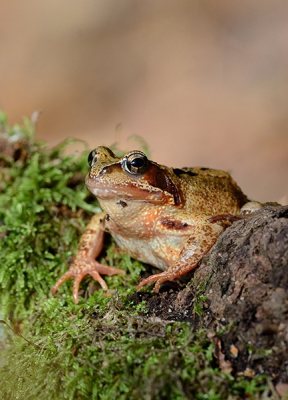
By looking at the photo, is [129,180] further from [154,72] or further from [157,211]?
[154,72]

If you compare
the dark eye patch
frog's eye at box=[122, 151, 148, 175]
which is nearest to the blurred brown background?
the dark eye patch

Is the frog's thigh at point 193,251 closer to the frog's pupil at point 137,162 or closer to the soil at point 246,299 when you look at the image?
the soil at point 246,299

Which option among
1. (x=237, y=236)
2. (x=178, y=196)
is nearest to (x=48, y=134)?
(x=178, y=196)

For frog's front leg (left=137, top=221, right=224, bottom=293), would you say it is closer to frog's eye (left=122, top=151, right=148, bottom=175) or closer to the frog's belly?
the frog's belly

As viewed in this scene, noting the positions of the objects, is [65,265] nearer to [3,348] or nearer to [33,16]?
[3,348]

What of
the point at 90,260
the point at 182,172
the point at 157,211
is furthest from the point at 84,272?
the point at 182,172

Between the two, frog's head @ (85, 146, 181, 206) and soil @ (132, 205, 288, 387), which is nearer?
soil @ (132, 205, 288, 387)

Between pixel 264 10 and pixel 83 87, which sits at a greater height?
pixel 264 10
